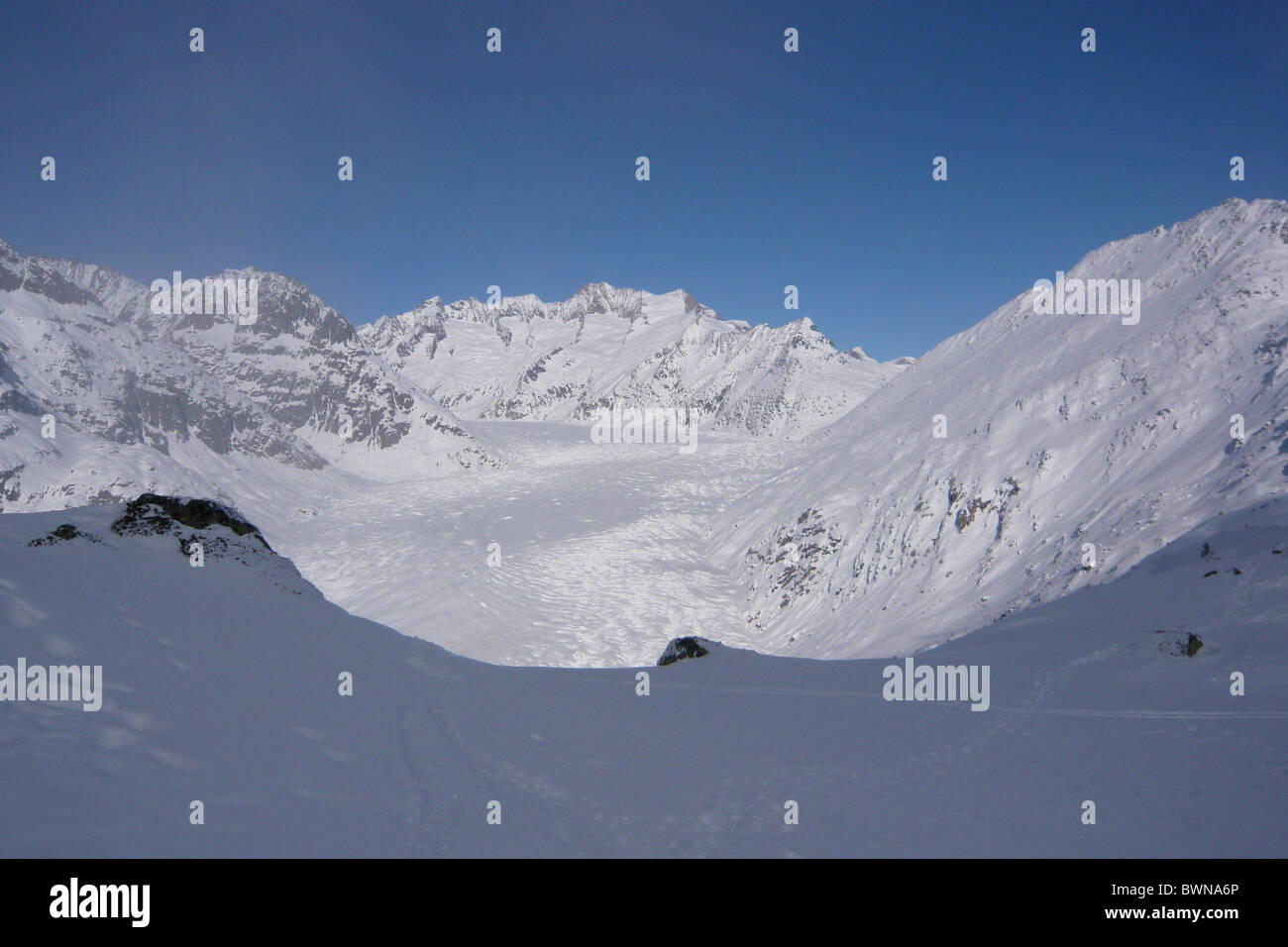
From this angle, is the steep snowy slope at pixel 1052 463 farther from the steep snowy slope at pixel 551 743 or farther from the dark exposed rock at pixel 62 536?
the dark exposed rock at pixel 62 536

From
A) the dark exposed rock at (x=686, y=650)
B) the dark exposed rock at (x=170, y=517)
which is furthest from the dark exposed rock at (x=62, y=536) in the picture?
the dark exposed rock at (x=686, y=650)

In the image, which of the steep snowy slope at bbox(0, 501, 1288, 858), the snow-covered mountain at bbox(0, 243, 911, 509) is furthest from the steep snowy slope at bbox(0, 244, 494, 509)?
the steep snowy slope at bbox(0, 501, 1288, 858)

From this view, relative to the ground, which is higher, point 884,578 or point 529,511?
point 529,511

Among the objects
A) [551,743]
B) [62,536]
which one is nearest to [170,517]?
[62,536]

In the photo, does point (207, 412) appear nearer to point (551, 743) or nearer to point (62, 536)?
point (62, 536)
